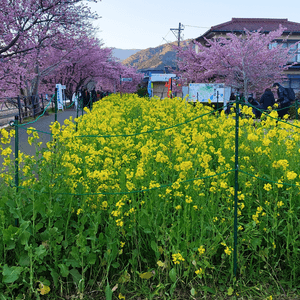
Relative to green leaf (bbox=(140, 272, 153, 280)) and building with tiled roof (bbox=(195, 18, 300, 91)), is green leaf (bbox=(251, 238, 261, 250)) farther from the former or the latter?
building with tiled roof (bbox=(195, 18, 300, 91))

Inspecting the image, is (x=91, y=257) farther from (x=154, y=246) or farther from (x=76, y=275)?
(x=154, y=246)

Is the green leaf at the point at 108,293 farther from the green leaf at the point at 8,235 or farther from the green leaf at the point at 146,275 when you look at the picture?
the green leaf at the point at 8,235

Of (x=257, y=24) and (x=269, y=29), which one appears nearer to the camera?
(x=269, y=29)

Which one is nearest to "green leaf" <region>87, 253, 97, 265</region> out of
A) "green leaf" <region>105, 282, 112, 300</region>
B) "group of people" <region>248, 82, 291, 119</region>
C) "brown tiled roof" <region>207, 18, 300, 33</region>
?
"green leaf" <region>105, 282, 112, 300</region>

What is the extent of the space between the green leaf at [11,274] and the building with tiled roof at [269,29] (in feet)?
113

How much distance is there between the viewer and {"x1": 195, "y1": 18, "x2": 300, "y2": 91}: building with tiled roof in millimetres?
35531

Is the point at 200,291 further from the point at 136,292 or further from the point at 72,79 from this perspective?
the point at 72,79

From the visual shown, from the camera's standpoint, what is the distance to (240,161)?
4.22m

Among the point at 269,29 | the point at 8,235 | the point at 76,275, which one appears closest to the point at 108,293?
the point at 76,275

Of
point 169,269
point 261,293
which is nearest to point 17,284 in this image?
point 169,269

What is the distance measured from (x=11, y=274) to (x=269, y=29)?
38.6 metres

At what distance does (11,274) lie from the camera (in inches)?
109

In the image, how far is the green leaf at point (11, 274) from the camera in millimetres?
2746

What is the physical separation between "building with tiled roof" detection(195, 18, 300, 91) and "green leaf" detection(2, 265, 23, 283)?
113 feet
